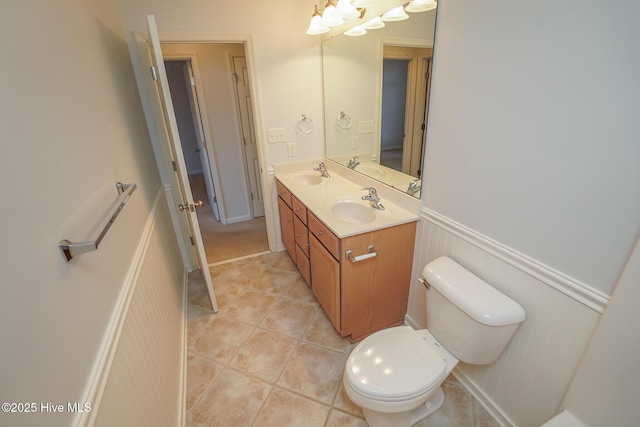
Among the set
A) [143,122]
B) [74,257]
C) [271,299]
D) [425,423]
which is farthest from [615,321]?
[143,122]

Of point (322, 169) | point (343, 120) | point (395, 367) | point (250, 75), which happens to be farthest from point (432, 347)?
point (250, 75)

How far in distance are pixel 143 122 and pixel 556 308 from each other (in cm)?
261

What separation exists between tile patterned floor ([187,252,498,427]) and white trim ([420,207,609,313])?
Result: 84cm

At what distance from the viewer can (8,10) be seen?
647 mm

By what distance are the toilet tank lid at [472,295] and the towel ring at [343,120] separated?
144 centimetres

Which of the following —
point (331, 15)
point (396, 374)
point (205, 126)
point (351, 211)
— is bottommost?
point (396, 374)

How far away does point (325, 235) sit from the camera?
5.54ft

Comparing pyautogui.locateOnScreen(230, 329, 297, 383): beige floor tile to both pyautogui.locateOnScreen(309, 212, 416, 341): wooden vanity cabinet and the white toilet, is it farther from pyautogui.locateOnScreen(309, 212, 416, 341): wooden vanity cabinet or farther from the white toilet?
the white toilet

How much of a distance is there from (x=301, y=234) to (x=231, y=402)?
114 cm

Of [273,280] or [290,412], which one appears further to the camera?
[273,280]

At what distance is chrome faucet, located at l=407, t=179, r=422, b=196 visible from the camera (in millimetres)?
1635

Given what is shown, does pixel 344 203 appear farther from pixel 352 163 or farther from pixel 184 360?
pixel 184 360

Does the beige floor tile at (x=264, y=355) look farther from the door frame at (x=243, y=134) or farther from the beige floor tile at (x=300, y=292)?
the door frame at (x=243, y=134)

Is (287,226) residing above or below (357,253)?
below
